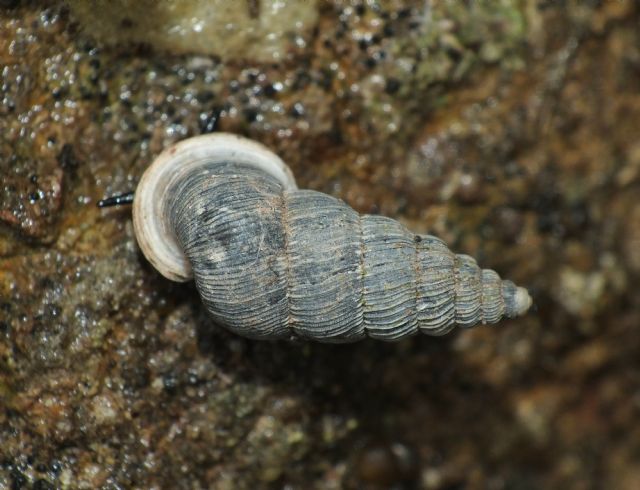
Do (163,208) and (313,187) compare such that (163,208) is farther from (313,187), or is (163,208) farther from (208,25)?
(208,25)

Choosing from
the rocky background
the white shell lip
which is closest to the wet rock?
the rocky background

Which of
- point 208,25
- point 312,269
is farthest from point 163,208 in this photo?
point 208,25

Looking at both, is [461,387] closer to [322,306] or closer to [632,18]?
[322,306]

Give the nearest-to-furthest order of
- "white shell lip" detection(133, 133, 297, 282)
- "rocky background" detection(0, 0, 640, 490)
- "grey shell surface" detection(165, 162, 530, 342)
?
"grey shell surface" detection(165, 162, 530, 342)
"white shell lip" detection(133, 133, 297, 282)
"rocky background" detection(0, 0, 640, 490)

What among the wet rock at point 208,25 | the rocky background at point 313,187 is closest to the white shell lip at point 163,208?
the rocky background at point 313,187

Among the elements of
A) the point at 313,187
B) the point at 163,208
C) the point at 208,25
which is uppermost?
the point at 208,25

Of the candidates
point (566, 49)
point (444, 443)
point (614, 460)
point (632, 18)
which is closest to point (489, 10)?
point (566, 49)

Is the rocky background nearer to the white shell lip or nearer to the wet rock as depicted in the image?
the wet rock
